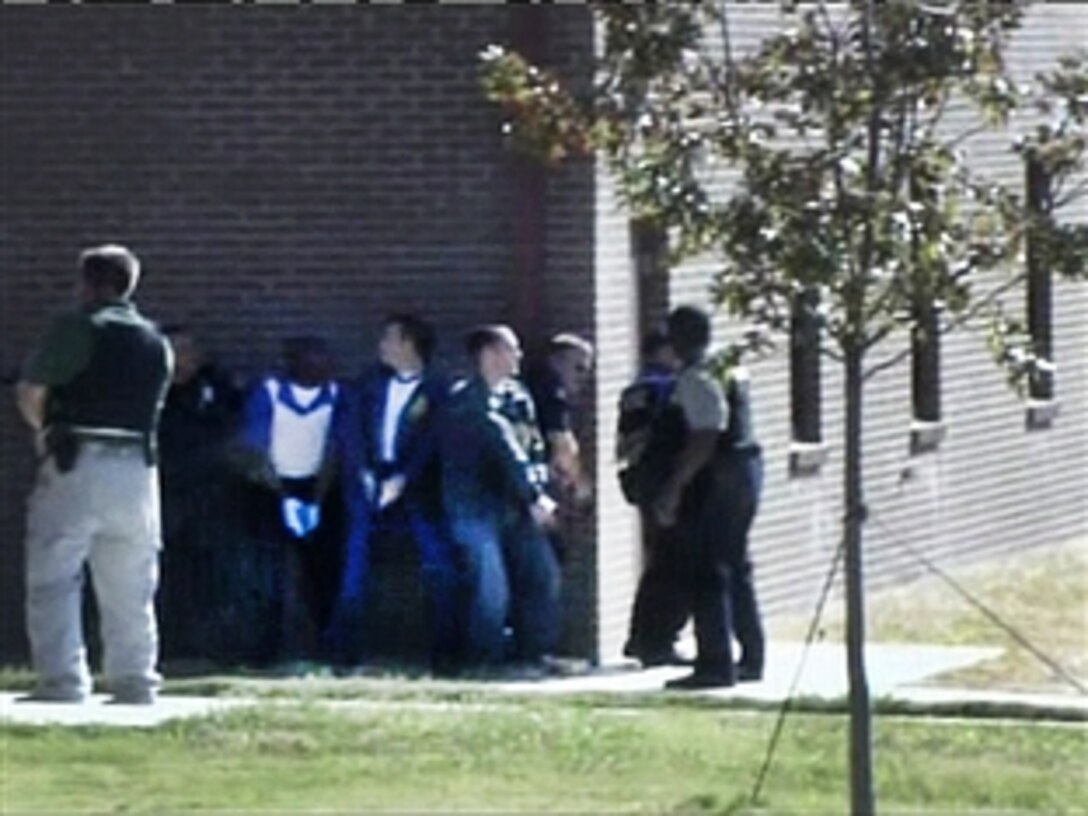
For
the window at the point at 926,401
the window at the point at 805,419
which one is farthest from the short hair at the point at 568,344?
the window at the point at 926,401

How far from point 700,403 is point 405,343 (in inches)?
73.2

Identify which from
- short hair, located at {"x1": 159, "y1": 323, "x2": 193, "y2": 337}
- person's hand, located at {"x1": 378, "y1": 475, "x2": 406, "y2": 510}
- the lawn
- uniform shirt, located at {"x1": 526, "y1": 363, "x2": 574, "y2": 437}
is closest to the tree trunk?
the lawn

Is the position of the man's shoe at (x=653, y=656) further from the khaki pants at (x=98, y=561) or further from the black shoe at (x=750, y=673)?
the khaki pants at (x=98, y=561)

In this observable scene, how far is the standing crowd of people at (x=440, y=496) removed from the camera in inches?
726

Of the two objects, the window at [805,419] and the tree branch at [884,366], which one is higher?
the tree branch at [884,366]

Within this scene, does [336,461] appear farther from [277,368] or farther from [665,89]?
[665,89]

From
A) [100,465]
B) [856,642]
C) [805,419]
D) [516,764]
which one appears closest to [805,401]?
[805,419]

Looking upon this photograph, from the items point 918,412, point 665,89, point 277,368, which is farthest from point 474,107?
point 665,89

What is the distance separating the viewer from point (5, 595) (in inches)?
819

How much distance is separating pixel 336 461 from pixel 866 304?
7818 millimetres

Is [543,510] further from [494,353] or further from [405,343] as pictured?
[405,343]

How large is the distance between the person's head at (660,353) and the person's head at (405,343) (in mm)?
1113

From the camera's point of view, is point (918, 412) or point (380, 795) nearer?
point (380, 795)

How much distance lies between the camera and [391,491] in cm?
1947
